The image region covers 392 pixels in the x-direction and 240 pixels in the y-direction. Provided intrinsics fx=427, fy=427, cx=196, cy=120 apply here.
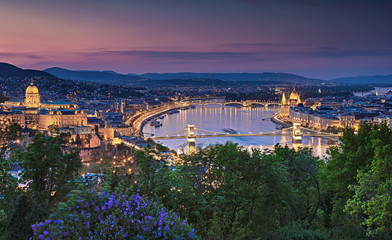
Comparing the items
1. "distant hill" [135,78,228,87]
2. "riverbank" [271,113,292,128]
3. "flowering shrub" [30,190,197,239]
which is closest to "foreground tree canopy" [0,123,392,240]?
"flowering shrub" [30,190,197,239]

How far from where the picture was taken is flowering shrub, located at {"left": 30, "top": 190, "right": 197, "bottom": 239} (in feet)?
6.95

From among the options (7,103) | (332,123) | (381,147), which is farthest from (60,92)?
(381,147)

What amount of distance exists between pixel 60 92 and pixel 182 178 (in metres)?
56.3

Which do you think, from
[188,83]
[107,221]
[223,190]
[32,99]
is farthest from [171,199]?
[188,83]

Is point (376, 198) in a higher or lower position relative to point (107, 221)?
lower

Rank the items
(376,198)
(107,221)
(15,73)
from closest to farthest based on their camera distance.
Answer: (107,221) → (376,198) → (15,73)

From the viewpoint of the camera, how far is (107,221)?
215 cm

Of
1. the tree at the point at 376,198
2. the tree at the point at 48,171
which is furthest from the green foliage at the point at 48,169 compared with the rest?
the tree at the point at 376,198

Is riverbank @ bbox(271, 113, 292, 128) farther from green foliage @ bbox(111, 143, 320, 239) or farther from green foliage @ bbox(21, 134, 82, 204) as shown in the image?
green foliage @ bbox(21, 134, 82, 204)

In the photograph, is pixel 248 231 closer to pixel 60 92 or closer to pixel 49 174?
pixel 49 174

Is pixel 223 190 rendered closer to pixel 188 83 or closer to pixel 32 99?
pixel 32 99

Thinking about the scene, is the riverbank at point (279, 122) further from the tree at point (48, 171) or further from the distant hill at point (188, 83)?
the distant hill at point (188, 83)

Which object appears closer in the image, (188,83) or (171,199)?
(171,199)

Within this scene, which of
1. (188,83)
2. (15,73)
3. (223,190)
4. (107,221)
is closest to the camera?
(107,221)
